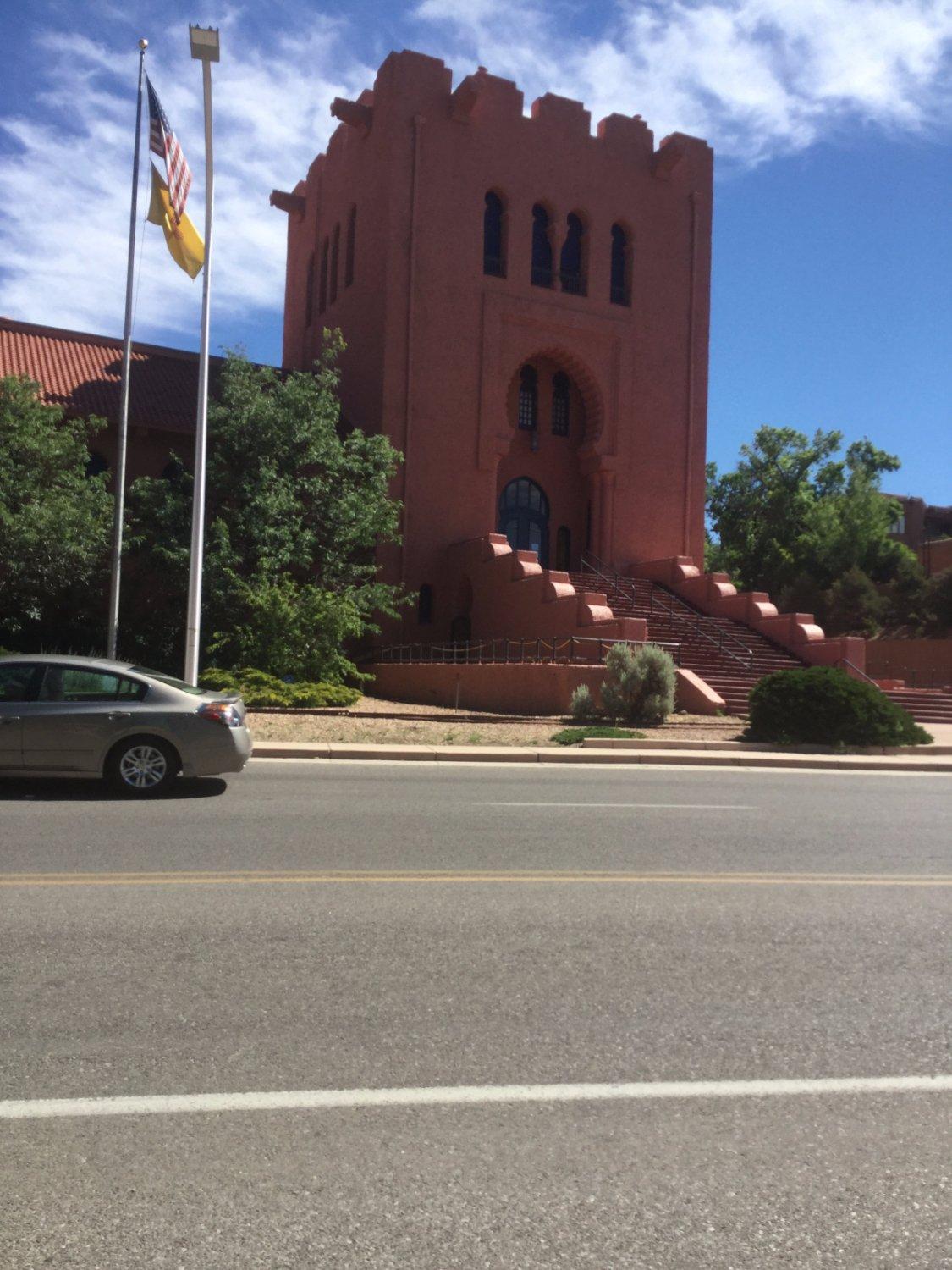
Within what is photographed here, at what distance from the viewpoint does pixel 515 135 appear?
34000 millimetres

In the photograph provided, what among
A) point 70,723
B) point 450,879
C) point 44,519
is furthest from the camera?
point 44,519

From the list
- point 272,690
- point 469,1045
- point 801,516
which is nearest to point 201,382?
point 272,690

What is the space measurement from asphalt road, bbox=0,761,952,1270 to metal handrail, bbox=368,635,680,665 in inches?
597

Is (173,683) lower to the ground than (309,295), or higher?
lower

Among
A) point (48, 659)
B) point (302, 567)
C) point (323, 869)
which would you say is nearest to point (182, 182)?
point (302, 567)

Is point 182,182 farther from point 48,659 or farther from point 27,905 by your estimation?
point 27,905

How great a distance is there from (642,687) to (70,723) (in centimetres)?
1206

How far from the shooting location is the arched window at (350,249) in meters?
35.3

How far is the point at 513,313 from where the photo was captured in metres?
33.7

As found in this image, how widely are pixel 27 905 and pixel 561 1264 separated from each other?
4.57 metres

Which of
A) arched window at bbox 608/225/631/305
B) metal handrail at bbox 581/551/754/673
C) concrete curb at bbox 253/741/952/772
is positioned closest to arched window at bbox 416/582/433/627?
metal handrail at bbox 581/551/754/673

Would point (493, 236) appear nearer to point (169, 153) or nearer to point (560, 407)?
point (560, 407)

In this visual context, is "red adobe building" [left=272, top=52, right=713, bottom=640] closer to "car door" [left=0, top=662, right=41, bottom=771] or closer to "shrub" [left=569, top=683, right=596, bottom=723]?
"shrub" [left=569, top=683, right=596, bottom=723]

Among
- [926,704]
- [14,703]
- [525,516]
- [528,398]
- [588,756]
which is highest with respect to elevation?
[528,398]
